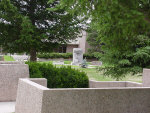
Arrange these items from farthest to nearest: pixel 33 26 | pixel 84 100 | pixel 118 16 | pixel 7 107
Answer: pixel 33 26
pixel 7 107
pixel 84 100
pixel 118 16

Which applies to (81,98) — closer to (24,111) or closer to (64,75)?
(24,111)

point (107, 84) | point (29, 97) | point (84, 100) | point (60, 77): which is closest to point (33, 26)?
point (60, 77)

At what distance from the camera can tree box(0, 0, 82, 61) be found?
1286cm

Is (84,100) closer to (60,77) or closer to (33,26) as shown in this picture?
(60,77)

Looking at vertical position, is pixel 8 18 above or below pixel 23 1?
below

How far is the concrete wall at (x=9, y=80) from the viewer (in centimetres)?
854

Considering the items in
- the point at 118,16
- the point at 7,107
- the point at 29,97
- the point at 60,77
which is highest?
the point at 118,16

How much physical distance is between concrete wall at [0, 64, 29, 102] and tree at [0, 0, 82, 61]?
167 inches

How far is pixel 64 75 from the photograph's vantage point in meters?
9.76

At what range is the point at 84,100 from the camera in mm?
5168

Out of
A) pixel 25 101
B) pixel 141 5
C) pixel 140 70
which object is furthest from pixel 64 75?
pixel 141 5

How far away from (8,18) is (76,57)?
22365 millimetres

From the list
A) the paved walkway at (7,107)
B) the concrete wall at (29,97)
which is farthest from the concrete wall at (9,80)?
the concrete wall at (29,97)

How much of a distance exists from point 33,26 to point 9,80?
5.41 meters
